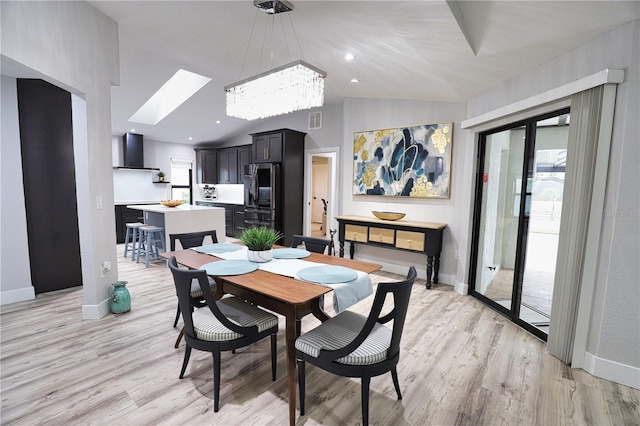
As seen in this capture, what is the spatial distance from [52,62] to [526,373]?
428cm

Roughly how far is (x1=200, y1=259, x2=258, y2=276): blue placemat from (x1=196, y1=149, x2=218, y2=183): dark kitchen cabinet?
646 centimetres

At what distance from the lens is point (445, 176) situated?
418 centimetres

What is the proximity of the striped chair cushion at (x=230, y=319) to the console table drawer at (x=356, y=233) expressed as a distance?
264 cm

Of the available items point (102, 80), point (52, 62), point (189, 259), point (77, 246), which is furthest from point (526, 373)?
point (77, 246)

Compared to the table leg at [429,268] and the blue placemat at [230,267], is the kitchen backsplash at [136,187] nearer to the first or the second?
the blue placemat at [230,267]

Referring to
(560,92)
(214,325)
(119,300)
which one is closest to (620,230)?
(560,92)

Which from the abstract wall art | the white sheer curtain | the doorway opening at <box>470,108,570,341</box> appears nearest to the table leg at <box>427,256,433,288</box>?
the doorway opening at <box>470,108,570,341</box>

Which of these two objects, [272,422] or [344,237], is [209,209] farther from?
[272,422]

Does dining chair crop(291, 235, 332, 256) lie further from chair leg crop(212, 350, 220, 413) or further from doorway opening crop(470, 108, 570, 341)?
doorway opening crop(470, 108, 570, 341)

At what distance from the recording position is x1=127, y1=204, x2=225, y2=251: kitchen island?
5078 millimetres

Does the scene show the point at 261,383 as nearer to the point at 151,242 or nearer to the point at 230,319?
the point at 230,319

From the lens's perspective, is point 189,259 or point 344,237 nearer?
point 189,259

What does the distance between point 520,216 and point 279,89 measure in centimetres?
265

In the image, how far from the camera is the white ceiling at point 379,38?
210 centimetres
